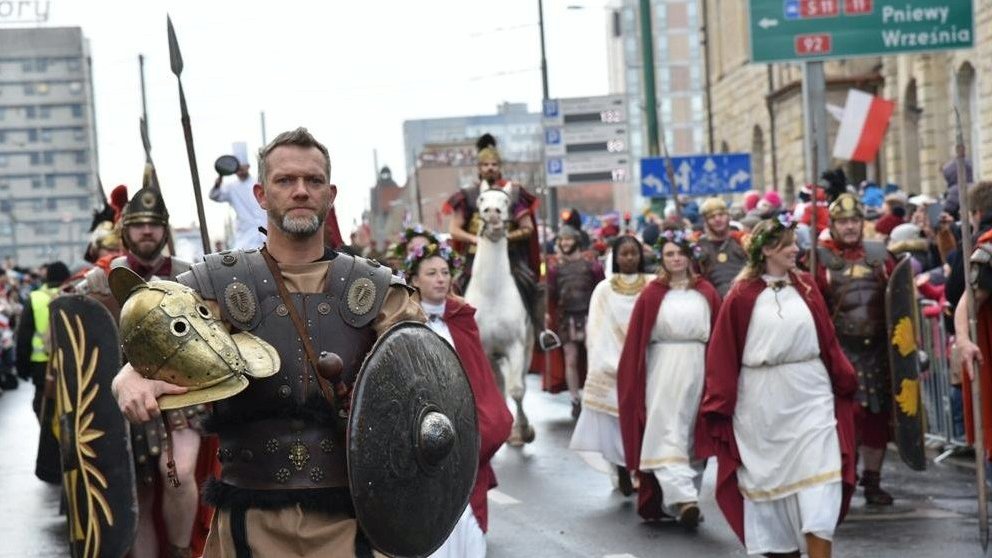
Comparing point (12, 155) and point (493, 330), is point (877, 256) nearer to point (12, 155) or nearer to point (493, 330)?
point (493, 330)

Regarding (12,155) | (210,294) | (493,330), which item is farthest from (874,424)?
(12,155)

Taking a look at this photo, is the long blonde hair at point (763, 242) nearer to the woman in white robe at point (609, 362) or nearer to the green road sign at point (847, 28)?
the woman in white robe at point (609, 362)

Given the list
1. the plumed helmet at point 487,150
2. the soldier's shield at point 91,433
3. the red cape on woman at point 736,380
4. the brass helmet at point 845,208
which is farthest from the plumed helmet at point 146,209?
the plumed helmet at point 487,150

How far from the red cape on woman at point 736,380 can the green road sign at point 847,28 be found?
14427 millimetres

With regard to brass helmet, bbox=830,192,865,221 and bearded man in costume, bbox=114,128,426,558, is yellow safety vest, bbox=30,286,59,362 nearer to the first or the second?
brass helmet, bbox=830,192,865,221

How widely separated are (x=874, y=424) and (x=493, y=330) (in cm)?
409

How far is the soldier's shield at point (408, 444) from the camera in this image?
5.11 m

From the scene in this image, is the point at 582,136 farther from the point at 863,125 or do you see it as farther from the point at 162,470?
the point at 162,470

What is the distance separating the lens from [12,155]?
120m

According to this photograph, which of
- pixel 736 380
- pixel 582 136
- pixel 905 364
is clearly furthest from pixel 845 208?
pixel 582 136

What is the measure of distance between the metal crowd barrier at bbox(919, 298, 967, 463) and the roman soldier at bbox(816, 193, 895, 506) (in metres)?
1.66

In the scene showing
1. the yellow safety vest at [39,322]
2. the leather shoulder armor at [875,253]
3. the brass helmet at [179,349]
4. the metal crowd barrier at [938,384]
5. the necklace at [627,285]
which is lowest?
the metal crowd barrier at [938,384]

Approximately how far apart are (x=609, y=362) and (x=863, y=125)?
30.4 ft

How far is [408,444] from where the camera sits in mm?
5180
